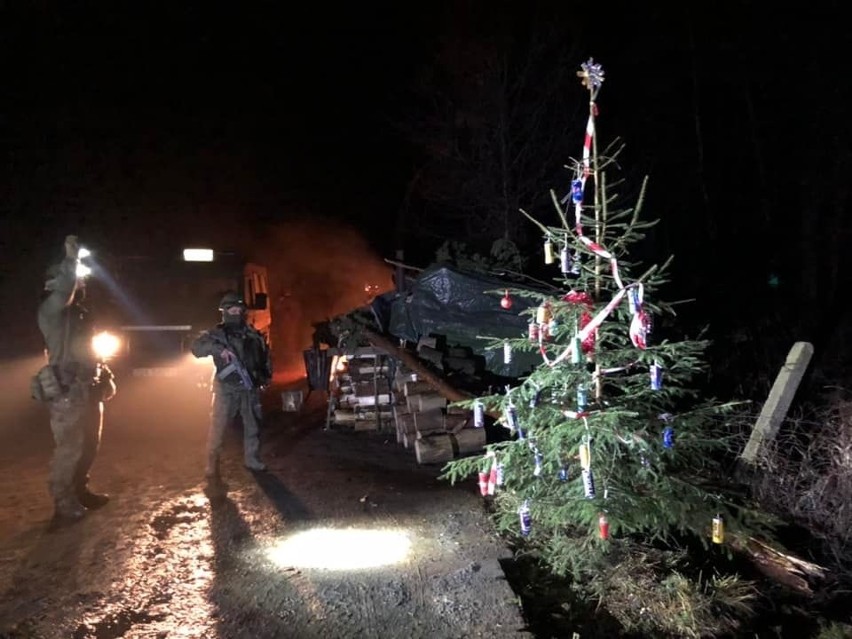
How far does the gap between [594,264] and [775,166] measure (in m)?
15.6

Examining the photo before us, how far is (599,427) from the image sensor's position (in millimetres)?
4242

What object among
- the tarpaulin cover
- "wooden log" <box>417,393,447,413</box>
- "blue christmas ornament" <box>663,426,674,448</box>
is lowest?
"wooden log" <box>417,393,447,413</box>

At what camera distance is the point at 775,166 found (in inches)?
691

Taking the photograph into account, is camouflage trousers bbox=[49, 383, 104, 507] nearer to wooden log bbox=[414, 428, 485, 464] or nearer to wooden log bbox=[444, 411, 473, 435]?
wooden log bbox=[414, 428, 485, 464]

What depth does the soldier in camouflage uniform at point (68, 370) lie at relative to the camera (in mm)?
5750

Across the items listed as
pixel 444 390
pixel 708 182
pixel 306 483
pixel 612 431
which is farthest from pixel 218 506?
pixel 708 182

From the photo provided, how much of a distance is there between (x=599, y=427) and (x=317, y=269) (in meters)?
19.2

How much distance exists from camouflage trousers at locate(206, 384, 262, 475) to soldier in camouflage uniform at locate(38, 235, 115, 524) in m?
1.30

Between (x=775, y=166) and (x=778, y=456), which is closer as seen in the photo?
(x=778, y=456)

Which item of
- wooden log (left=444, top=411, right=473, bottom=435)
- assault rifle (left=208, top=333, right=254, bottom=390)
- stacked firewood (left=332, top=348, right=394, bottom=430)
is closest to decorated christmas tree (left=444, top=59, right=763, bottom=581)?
assault rifle (left=208, top=333, right=254, bottom=390)

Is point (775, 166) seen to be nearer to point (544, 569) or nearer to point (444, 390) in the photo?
point (444, 390)

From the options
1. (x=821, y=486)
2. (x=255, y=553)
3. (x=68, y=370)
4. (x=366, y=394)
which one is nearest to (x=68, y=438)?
(x=68, y=370)

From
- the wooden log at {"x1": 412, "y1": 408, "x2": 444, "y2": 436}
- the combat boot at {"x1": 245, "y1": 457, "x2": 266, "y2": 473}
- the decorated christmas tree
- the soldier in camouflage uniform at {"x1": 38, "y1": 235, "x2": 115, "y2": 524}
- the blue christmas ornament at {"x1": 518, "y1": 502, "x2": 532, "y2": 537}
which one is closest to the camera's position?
the decorated christmas tree

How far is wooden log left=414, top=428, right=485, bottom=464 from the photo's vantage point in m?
7.89
